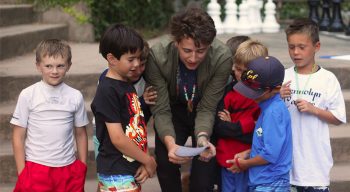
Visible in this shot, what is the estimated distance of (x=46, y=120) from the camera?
3.91 metres

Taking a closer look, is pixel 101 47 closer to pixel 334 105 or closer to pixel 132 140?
pixel 132 140

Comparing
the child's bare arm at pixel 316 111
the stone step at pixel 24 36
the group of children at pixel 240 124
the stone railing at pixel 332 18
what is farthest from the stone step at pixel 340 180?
the stone railing at pixel 332 18

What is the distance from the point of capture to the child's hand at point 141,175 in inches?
143

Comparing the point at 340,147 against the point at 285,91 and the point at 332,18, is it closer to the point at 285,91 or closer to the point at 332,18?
the point at 285,91

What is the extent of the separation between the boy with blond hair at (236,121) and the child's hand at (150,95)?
0.40 m

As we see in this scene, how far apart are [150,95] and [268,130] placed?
773 mm

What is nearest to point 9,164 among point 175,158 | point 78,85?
point 78,85

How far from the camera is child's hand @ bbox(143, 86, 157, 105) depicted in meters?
4.00

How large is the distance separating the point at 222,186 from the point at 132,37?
3.92ft

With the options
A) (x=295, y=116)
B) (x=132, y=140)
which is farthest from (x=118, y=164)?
(x=295, y=116)

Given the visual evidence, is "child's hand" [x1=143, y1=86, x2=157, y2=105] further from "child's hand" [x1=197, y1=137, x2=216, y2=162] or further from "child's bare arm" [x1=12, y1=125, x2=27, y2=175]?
"child's bare arm" [x1=12, y1=125, x2=27, y2=175]

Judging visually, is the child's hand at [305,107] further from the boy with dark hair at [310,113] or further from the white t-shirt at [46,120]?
the white t-shirt at [46,120]

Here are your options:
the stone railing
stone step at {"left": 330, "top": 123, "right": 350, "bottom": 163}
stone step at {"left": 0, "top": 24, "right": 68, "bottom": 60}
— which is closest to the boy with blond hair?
stone step at {"left": 330, "top": 123, "right": 350, "bottom": 163}

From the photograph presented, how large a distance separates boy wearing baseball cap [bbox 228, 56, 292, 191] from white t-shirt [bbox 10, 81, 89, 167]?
1.03 meters
